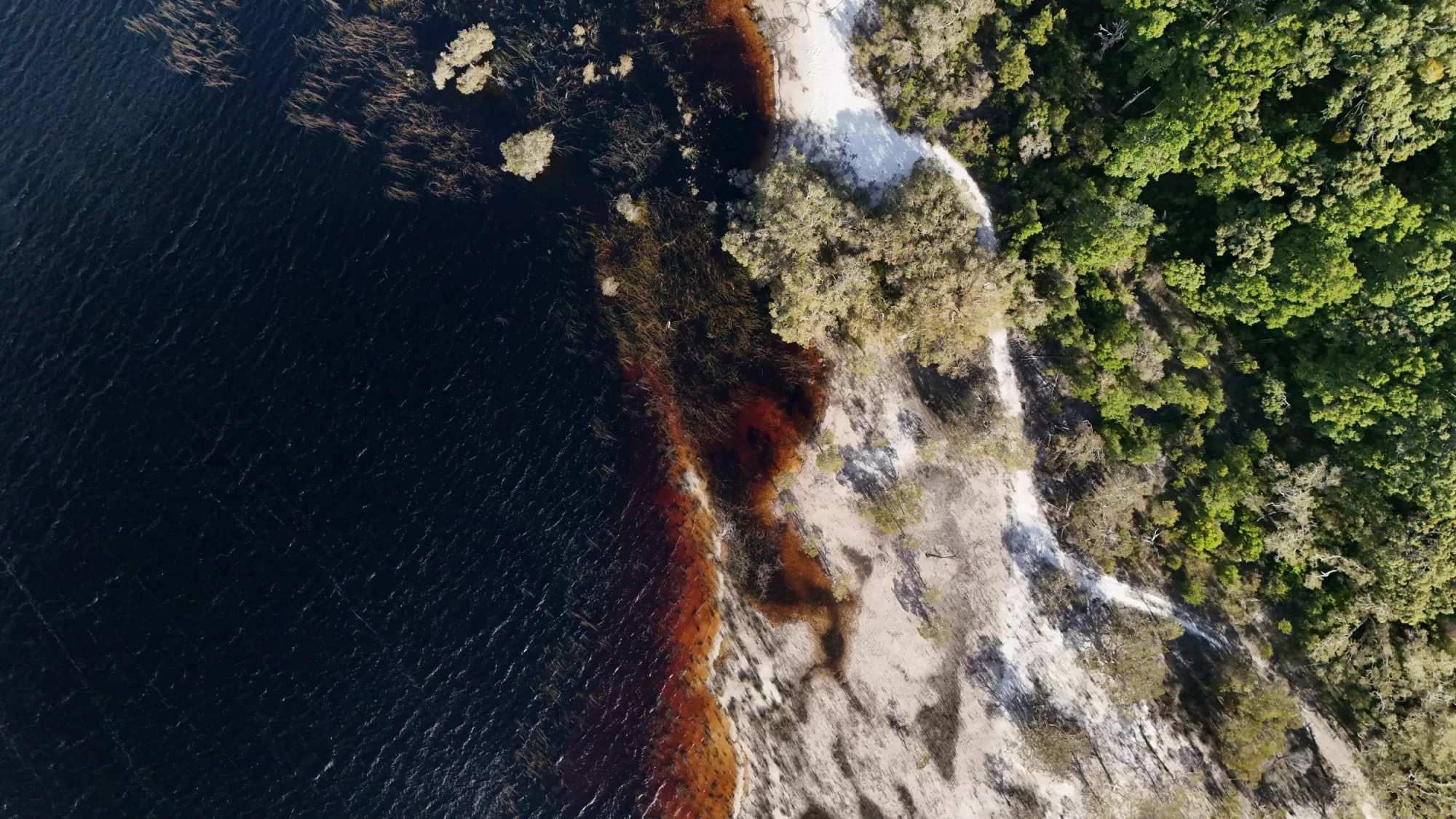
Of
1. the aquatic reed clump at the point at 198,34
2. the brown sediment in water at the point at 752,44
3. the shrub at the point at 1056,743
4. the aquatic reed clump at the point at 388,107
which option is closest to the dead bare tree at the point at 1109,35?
the brown sediment in water at the point at 752,44

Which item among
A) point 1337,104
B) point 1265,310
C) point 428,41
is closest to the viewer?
point 1337,104

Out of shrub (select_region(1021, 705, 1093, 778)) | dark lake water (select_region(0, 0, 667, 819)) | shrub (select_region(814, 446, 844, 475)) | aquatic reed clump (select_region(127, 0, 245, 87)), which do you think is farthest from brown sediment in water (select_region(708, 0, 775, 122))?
shrub (select_region(1021, 705, 1093, 778))

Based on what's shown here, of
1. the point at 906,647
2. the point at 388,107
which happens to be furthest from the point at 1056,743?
the point at 388,107

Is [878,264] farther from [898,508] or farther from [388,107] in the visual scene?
[388,107]

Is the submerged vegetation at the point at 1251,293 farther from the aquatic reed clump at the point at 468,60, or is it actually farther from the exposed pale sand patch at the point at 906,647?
the aquatic reed clump at the point at 468,60

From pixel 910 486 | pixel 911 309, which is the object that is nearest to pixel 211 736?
pixel 910 486

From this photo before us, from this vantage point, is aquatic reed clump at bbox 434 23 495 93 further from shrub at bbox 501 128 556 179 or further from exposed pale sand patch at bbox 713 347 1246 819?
exposed pale sand patch at bbox 713 347 1246 819

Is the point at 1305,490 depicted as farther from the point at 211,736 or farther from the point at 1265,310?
the point at 211,736
